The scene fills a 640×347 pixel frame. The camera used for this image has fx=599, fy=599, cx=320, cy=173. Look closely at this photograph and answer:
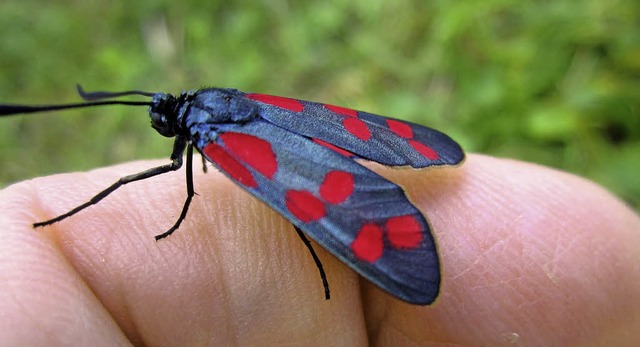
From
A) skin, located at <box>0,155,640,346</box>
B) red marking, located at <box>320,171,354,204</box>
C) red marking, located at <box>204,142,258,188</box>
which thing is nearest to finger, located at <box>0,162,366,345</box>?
skin, located at <box>0,155,640,346</box>

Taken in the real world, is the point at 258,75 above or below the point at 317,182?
above

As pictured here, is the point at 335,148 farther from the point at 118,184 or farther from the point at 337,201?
the point at 118,184

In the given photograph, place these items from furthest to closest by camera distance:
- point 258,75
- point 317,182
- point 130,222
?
point 258,75 → point 130,222 → point 317,182

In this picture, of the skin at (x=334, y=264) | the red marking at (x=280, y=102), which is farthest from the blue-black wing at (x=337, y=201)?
the skin at (x=334, y=264)

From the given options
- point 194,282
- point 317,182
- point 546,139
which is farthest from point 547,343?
point 546,139

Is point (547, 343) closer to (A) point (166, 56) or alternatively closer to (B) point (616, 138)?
(B) point (616, 138)

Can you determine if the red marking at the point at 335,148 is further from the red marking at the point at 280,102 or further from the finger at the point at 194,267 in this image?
the finger at the point at 194,267

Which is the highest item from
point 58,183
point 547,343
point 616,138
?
point 616,138
